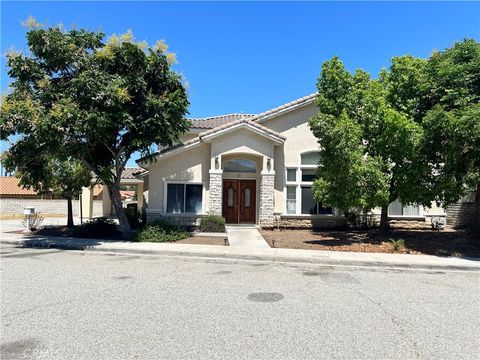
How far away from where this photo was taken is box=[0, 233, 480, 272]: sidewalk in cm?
1203

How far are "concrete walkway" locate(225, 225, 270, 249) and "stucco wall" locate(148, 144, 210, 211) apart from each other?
6.58 feet

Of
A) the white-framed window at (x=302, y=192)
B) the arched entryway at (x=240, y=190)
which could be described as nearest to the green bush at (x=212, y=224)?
the arched entryway at (x=240, y=190)

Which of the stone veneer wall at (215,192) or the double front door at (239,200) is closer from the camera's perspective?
the stone veneer wall at (215,192)

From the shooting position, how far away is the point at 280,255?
12.9 metres

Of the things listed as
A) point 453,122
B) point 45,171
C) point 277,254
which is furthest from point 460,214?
point 45,171

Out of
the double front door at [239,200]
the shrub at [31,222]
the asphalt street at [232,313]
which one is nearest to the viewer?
the asphalt street at [232,313]

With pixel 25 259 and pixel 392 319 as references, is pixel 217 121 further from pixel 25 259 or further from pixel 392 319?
A: pixel 392 319

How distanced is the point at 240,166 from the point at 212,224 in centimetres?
418

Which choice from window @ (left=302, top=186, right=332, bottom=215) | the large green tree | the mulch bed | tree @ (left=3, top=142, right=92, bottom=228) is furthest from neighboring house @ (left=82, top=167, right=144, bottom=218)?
the large green tree

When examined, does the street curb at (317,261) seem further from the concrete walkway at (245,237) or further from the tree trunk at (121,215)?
the tree trunk at (121,215)

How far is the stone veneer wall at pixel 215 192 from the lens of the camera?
1986cm

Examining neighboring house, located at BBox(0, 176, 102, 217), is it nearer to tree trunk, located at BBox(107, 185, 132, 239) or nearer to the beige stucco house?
the beige stucco house

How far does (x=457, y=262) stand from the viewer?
40.7 feet

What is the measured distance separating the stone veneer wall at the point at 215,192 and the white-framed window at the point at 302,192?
3.72 m
